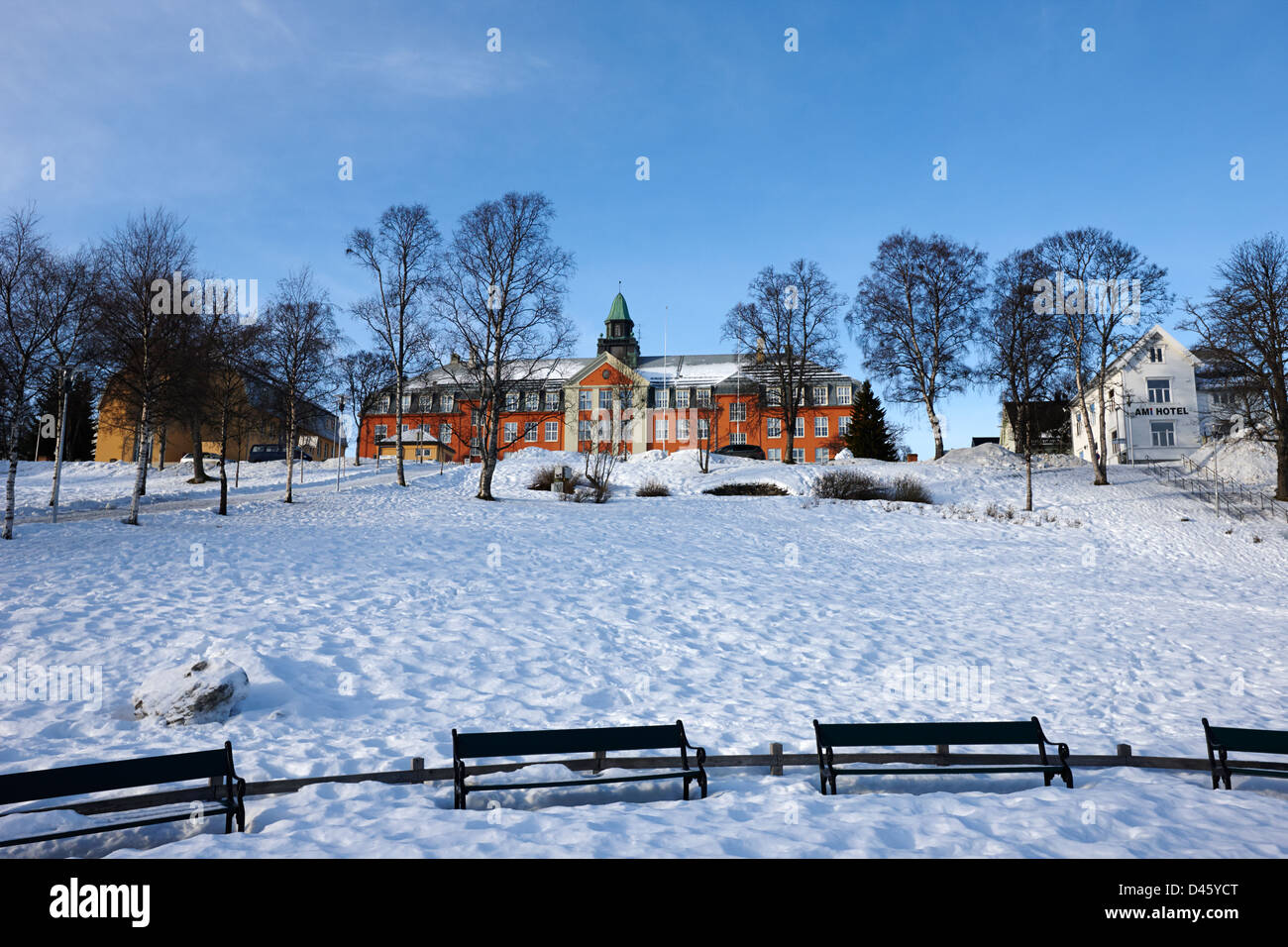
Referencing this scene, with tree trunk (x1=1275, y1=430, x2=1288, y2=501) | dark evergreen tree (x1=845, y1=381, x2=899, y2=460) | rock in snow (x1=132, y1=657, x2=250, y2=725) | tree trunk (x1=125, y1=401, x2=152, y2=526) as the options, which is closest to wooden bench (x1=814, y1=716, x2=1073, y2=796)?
rock in snow (x1=132, y1=657, x2=250, y2=725)

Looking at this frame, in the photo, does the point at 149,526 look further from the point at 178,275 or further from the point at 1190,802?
the point at 1190,802

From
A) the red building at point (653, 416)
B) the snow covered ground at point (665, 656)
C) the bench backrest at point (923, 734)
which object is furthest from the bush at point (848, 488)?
the red building at point (653, 416)

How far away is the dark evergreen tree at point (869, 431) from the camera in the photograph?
44.0 meters

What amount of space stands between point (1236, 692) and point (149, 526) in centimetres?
2272

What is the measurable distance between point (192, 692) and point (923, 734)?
7.97m

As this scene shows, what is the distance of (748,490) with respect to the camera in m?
30.5

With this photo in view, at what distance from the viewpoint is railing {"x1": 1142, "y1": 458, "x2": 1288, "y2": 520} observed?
23109mm

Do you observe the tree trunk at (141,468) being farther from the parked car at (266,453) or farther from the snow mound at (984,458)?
the snow mound at (984,458)

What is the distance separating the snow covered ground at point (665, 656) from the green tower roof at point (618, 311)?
54.1 m

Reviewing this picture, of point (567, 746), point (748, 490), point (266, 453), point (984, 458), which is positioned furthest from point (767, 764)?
point (266, 453)

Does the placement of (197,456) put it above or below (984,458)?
above

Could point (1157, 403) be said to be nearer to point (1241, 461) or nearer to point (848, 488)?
point (1241, 461)

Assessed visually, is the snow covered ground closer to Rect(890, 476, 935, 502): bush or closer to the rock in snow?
the rock in snow
